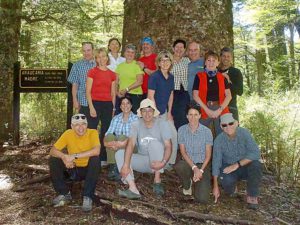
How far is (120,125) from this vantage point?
5.53 metres

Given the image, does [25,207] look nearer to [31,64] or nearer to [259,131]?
[259,131]

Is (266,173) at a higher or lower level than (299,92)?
lower

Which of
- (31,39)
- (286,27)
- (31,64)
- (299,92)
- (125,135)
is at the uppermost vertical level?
(286,27)

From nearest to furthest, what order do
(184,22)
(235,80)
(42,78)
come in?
1. (235,80)
2. (184,22)
3. (42,78)

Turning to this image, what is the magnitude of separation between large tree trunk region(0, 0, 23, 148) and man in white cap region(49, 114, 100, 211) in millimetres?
5250

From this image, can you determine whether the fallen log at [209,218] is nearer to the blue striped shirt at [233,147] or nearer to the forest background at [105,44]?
the blue striped shirt at [233,147]

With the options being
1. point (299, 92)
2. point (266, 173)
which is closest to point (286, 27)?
point (299, 92)

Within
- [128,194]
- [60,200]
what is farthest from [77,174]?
[128,194]

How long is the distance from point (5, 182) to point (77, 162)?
5.62 feet

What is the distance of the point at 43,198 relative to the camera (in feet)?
16.8

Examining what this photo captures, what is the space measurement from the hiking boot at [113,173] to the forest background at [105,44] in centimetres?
282

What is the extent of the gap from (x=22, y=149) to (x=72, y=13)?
4038 mm

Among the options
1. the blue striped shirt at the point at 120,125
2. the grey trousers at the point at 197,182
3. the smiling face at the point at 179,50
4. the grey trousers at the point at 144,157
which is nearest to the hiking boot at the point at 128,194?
the grey trousers at the point at 144,157

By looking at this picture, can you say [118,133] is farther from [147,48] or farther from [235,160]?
[235,160]
